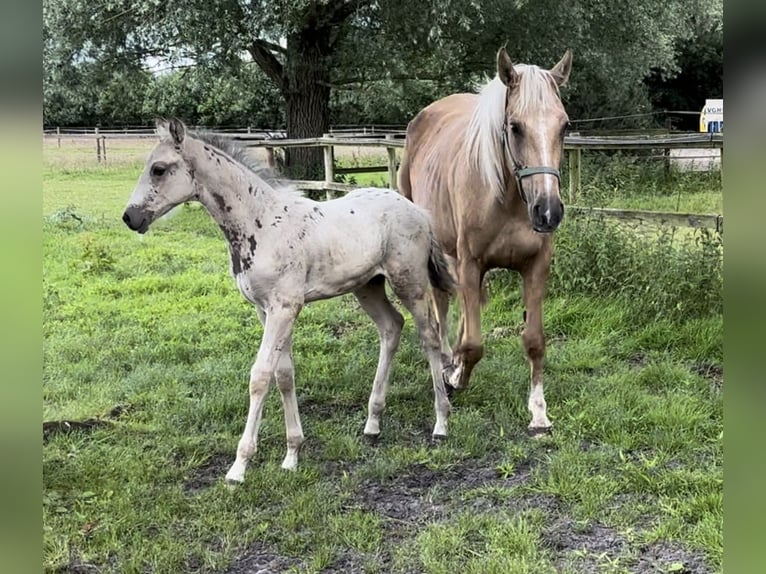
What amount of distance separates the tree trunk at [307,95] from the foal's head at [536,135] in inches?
279

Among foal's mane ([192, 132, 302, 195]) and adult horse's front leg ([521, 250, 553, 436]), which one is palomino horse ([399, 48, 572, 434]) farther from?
foal's mane ([192, 132, 302, 195])

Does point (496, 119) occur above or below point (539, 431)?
above

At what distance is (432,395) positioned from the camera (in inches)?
153

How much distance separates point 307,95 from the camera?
33.9 ft

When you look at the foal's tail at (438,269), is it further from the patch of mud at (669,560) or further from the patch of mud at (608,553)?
the patch of mud at (669,560)

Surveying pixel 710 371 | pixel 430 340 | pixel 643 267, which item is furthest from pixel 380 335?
pixel 643 267

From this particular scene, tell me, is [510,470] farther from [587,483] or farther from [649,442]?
[649,442]

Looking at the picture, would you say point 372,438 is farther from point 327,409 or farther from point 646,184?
point 646,184

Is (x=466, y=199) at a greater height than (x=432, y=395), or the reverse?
(x=466, y=199)

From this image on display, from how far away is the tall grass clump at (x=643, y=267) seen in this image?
462 cm

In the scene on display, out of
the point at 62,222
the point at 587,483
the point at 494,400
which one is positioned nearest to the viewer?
the point at 587,483

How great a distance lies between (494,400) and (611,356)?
1057 millimetres

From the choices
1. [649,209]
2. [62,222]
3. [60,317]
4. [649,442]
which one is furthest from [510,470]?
[62,222]

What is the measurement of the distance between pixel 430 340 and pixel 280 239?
99 centimetres
